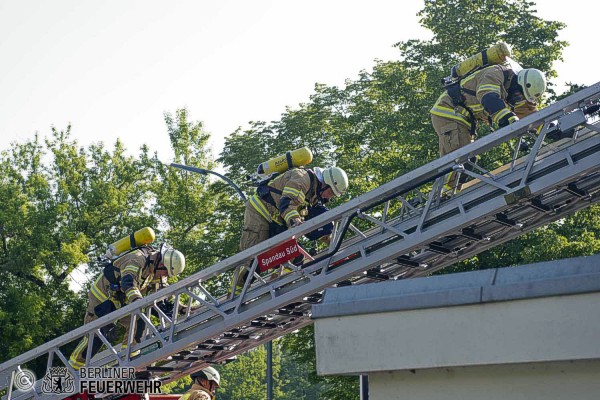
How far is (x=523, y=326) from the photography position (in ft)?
17.6

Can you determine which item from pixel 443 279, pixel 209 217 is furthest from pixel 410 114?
pixel 443 279

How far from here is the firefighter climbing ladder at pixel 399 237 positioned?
786cm

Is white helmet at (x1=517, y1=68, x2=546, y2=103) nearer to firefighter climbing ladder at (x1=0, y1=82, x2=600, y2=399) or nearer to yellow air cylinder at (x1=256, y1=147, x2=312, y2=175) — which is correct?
firefighter climbing ladder at (x1=0, y1=82, x2=600, y2=399)

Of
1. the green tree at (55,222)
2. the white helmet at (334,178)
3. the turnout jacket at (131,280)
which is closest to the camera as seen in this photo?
the white helmet at (334,178)

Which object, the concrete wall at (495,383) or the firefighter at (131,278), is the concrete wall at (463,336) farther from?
the firefighter at (131,278)

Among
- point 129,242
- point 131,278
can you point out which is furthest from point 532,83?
point 129,242

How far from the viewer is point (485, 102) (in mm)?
9328

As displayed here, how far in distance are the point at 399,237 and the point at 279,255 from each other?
1240 mm

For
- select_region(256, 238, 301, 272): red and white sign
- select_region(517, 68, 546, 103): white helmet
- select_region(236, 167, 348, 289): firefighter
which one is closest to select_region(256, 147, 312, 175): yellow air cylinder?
select_region(236, 167, 348, 289): firefighter

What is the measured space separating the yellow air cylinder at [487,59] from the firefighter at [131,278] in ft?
13.5

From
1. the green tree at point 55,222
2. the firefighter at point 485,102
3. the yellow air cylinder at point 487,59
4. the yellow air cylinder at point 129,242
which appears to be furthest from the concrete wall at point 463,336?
the green tree at point 55,222

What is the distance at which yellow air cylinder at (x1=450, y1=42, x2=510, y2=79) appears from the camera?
9.58 m

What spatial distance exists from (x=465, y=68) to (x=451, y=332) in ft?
16.1

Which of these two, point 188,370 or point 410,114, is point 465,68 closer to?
point 188,370
